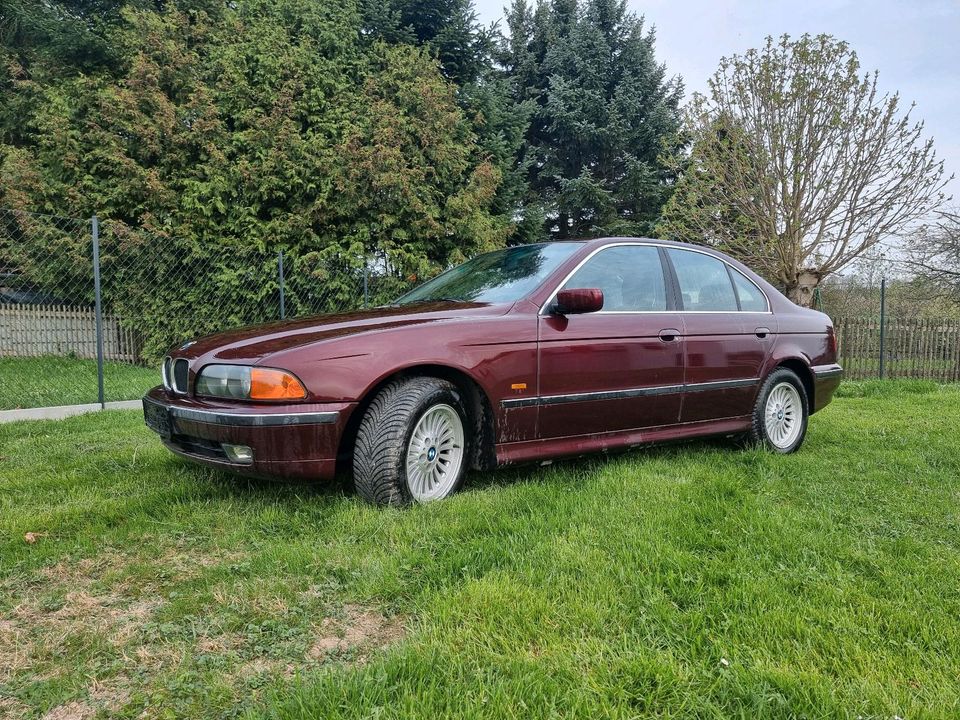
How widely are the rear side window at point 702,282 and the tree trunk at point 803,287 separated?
6073mm

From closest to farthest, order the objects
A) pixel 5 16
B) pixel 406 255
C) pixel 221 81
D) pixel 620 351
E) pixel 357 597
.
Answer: pixel 357 597 < pixel 620 351 < pixel 406 255 < pixel 221 81 < pixel 5 16

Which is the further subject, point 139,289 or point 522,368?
point 139,289

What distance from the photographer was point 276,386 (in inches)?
107

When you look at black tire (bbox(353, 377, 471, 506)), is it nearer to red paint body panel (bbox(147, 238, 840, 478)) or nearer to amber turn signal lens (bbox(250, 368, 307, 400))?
red paint body panel (bbox(147, 238, 840, 478))

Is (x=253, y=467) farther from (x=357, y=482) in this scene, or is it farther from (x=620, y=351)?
(x=620, y=351)

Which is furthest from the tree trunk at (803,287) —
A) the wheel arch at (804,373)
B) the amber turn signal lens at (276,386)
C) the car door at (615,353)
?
the amber turn signal lens at (276,386)

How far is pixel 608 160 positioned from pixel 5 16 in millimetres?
14389

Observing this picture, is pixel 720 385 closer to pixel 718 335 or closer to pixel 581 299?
pixel 718 335

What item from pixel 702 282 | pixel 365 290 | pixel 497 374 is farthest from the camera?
pixel 365 290

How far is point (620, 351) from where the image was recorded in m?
3.55

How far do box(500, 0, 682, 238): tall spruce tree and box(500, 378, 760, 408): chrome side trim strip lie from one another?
12.3 m

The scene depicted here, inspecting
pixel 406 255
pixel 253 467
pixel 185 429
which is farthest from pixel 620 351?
pixel 406 255

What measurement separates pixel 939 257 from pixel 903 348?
6016 mm

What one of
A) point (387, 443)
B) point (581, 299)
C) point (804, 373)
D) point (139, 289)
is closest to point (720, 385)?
point (804, 373)
